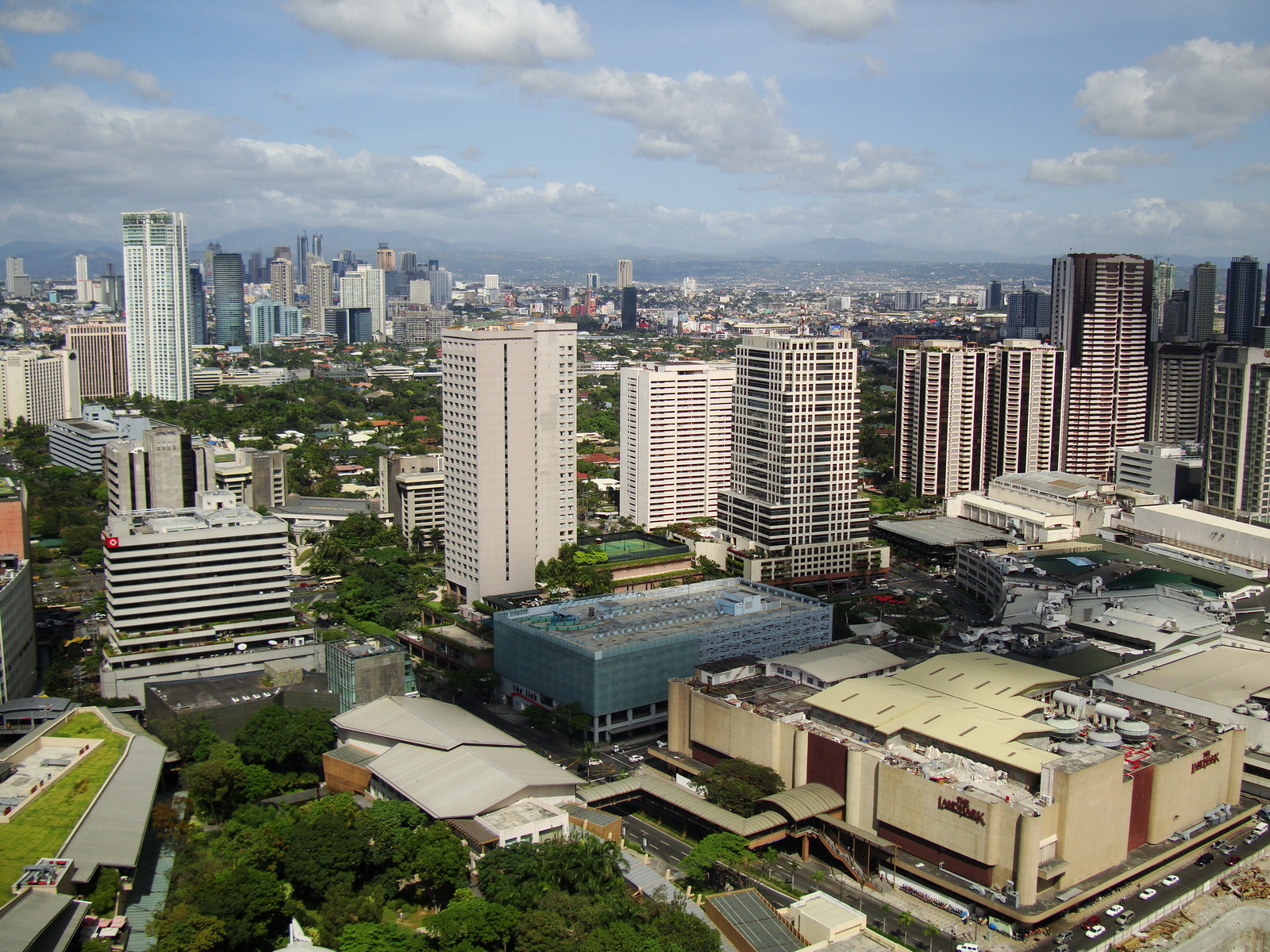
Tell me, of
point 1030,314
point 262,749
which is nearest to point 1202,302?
point 1030,314

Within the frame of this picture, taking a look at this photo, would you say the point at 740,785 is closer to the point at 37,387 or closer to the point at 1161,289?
the point at 37,387

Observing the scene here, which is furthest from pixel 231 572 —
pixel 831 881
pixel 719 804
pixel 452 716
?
pixel 831 881

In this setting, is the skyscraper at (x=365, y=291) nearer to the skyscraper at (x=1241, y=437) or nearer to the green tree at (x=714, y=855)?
the skyscraper at (x=1241, y=437)

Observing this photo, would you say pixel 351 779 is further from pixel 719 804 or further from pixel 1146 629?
pixel 1146 629

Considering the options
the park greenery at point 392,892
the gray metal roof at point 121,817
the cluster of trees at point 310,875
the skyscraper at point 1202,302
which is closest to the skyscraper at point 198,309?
the skyscraper at point 1202,302

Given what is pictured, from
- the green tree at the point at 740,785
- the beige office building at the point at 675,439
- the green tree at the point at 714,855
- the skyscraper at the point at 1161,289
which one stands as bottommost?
the green tree at the point at 714,855

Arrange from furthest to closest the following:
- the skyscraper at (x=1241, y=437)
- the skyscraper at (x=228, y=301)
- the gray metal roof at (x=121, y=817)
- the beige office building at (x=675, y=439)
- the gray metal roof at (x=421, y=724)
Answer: the skyscraper at (x=228, y=301) → the beige office building at (x=675, y=439) → the skyscraper at (x=1241, y=437) → the gray metal roof at (x=421, y=724) → the gray metal roof at (x=121, y=817)

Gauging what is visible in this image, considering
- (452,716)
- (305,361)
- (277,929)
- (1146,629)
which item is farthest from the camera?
(305,361)
